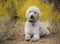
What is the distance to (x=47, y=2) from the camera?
26.3ft

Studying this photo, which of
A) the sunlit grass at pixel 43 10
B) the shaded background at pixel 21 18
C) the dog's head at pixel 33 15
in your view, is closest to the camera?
the dog's head at pixel 33 15

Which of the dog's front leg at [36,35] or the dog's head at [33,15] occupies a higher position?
the dog's head at [33,15]

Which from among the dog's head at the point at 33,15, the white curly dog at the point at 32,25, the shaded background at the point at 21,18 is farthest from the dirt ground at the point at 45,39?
the dog's head at the point at 33,15

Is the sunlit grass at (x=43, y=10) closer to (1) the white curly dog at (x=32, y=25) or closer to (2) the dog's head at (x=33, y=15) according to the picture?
(1) the white curly dog at (x=32, y=25)

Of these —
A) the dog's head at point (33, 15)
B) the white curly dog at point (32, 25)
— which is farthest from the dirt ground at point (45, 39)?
the dog's head at point (33, 15)

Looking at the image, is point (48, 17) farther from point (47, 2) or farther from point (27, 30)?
point (27, 30)

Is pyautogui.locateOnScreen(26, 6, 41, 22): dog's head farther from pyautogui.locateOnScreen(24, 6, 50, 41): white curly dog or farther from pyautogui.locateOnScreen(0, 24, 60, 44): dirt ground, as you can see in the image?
pyautogui.locateOnScreen(0, 24, 60, 44): dirt ground

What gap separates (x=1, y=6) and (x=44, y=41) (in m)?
2.01

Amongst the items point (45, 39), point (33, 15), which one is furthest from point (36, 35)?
point (33, 15)

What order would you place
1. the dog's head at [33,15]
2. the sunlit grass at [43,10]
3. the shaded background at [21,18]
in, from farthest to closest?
1. the sunlit grass at [43,10]
2. the shaded background at [21,18]
3. the dog's head at [33,15]

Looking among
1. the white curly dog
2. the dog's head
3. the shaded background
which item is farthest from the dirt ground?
the dog's head

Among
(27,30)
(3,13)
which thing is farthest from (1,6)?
(27,30)

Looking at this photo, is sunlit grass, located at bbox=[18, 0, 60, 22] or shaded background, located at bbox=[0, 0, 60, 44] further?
sunlit grass, located at bbox=[18, 0, 60, 22]

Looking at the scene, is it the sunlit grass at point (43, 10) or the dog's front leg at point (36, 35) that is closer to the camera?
the dog's front leg at point (36, 35)
